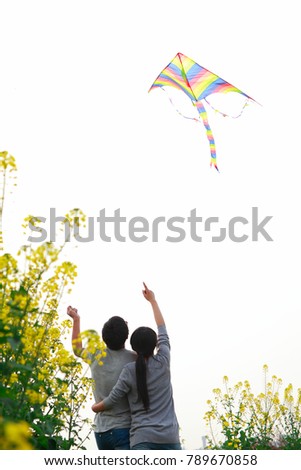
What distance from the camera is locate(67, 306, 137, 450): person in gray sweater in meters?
4.80

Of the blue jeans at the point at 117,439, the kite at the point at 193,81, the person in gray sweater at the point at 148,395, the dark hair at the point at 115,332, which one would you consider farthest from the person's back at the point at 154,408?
the kite at the point at 193,81

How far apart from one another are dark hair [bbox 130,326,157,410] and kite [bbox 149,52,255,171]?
7.00m

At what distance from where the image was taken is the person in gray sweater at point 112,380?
15.8 ft

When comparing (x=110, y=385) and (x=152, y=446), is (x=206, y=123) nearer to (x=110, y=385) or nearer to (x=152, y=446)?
(x=110, y=385)

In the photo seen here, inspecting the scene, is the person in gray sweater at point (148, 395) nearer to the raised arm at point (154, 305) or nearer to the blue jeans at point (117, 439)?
the blue jeans at point (117, 439)

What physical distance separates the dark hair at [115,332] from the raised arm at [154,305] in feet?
0.75

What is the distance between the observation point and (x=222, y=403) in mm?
7855

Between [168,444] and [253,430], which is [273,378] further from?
[168,444]

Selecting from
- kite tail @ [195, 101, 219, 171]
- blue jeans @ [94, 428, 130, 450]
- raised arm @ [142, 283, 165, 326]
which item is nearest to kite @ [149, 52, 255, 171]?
kite tail @ [195, 101, 219, 171]

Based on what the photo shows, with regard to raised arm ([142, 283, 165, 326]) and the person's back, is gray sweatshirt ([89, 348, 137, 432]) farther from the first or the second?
raised arm ([142, 283, 165, 326])

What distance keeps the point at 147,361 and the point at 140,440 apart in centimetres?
48

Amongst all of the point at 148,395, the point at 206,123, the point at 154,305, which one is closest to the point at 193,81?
the point at 206,123

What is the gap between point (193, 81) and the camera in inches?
471

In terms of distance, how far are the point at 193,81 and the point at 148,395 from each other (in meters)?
8.08
